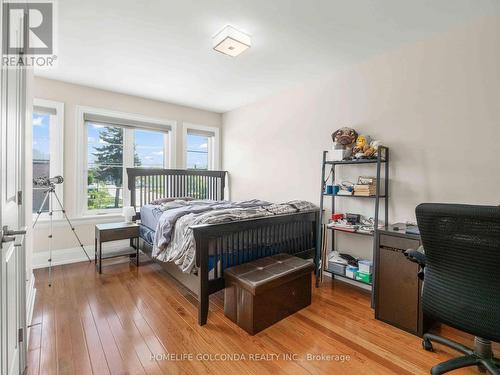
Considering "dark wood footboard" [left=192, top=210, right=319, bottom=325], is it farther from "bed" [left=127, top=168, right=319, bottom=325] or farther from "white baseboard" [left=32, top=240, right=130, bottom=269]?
"white baseboard" [left=32, top=240, right=130, bottom=269]

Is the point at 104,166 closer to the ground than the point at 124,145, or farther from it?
closer to the ground

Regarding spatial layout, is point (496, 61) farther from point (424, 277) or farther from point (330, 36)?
point (424, 277)

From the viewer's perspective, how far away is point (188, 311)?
2.33 metres

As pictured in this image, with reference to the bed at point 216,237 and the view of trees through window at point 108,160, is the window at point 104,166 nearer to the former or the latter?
the view of trees through window at point 108,160

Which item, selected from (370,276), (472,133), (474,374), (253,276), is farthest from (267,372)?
(472,133)

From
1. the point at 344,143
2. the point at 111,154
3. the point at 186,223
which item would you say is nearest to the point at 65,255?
the point at 111,154

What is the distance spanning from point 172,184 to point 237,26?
2883 millimetres

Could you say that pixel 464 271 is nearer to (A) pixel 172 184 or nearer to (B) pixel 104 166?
(A) pixel 172 184

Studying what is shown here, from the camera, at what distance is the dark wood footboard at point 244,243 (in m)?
2.13

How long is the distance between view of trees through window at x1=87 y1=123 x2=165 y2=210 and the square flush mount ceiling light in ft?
7.97

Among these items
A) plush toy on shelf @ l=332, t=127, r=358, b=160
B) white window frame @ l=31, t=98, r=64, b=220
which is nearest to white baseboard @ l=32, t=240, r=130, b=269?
white window frame @ l=31, t=98, r=64, b=220

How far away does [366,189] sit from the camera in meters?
2.60

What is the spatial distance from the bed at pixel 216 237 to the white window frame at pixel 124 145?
0.24m

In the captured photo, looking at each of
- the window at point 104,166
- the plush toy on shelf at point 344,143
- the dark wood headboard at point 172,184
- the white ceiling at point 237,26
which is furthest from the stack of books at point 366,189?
the window at point 104,166
